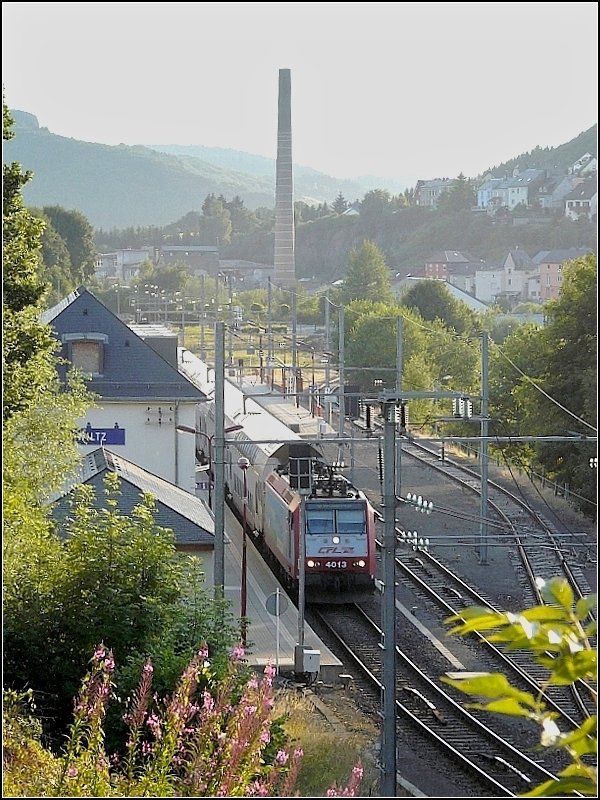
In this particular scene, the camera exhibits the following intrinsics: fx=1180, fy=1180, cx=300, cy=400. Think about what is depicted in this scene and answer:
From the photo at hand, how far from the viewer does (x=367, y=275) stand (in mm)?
52656

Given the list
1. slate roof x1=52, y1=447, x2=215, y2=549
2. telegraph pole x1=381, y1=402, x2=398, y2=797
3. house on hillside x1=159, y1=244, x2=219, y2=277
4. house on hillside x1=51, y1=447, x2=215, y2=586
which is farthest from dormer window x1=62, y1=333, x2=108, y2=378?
house on hillside x1=159, y1=244, x2=219, y2=277

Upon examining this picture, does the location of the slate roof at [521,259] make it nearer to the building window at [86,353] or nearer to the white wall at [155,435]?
the building window at [86,353]

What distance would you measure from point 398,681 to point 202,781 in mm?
8942

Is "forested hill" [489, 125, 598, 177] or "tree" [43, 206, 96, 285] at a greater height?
"forested hill" [489, 125, 598, 177]

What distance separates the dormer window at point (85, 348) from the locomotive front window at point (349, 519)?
8910 millimetres

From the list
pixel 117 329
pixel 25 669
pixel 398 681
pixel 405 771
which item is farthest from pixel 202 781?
pixel 117 329

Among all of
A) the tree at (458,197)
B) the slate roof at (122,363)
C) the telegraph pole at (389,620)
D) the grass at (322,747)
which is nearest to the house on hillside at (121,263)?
the tree at (458,197)

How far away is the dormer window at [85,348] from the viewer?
22.7 m

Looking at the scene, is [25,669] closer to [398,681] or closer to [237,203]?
[398,681]

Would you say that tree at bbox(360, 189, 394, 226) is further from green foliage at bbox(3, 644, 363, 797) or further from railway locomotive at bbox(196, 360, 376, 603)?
green foliage at bbox(3, 644, 363, 797)

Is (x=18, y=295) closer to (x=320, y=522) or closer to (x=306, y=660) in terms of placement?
(x=306, y=660)

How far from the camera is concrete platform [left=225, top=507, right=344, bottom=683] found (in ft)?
42.4

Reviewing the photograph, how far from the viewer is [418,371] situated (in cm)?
3183

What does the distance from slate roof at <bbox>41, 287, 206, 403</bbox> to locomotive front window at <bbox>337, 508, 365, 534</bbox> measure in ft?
23.1
